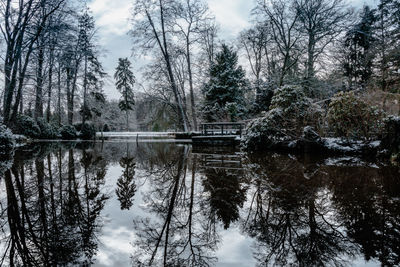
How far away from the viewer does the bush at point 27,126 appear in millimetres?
17594

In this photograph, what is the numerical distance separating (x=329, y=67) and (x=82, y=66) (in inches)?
896

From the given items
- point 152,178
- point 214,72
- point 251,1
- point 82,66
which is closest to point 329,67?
point 251,1

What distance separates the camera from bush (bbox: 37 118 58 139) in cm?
1973

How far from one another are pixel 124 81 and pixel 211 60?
18.2 meters

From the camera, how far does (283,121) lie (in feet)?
33.4

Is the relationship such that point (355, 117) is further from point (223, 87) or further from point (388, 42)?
point (388, 42)

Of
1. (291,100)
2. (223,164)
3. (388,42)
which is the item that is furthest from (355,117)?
(388,42)

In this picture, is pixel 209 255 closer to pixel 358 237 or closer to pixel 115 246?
pixel 115 246

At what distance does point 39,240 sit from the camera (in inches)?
82.7

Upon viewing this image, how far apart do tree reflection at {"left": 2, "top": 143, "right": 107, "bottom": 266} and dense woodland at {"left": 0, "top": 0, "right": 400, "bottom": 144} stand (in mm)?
8173

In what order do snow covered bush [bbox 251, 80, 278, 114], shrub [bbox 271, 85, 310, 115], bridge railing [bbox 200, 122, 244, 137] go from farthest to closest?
snow covered bush [bbox 251, 80, 278, 114], bridge railing [bbox 200, 122, 244, 137], shrub [bbox 271, 85, 310, 115]

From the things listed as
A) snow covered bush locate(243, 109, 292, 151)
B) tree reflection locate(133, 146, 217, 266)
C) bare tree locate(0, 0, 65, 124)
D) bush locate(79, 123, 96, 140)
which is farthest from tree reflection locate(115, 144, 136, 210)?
bush locate(79, 123, 96, 140)

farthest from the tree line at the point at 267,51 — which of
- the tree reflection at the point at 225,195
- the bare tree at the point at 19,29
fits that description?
the tree reflection at the point at 225,195

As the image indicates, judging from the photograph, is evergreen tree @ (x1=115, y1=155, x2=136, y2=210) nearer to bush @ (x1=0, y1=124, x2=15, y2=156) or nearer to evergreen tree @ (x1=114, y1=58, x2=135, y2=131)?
bush @ (x1=0, y1=124, x2=15, y2=156)
